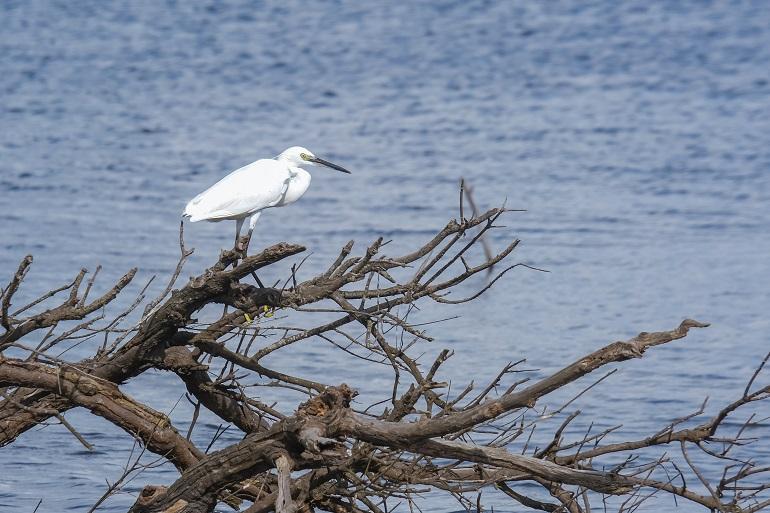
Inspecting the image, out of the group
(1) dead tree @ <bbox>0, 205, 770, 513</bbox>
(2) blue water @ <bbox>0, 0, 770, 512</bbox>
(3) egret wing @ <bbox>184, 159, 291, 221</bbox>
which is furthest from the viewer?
(2) blue water @ <bbox>0, 0, 770, 512</bbox>

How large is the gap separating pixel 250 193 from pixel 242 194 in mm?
74

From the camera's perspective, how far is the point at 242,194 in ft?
23.7

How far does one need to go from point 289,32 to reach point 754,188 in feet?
39.2

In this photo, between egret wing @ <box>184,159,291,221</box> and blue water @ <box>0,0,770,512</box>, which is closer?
egret wing @ <box>184,159,291,221</box>

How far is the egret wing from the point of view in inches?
280

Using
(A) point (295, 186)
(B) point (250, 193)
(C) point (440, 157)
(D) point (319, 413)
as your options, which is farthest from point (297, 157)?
(C) point (440, 157)

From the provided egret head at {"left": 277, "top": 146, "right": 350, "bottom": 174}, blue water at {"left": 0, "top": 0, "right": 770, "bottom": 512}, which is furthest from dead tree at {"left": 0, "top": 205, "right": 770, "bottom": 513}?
blue water at {"left": 0, "top": 0, "right": 770, "bottom": 512}

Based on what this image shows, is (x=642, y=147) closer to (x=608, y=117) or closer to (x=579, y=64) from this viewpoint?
(x=608, y=117)

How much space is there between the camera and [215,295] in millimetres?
5301

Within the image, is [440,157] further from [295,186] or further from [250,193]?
[250,193]

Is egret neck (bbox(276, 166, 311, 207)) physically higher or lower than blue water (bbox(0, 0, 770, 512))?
higher

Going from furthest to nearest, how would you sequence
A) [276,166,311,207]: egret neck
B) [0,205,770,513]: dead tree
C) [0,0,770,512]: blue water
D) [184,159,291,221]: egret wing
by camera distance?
[0,0,770,512]: blue water
[276,166,311,207]: egret neck
[184,159,291,221]: egret wing
[0,205,770,513]: dead tree

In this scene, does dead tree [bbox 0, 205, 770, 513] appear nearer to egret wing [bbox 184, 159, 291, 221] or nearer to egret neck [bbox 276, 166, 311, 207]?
egret wing [bbox 184, 159, 291, 221]

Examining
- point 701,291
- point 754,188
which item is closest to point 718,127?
point 754,188
